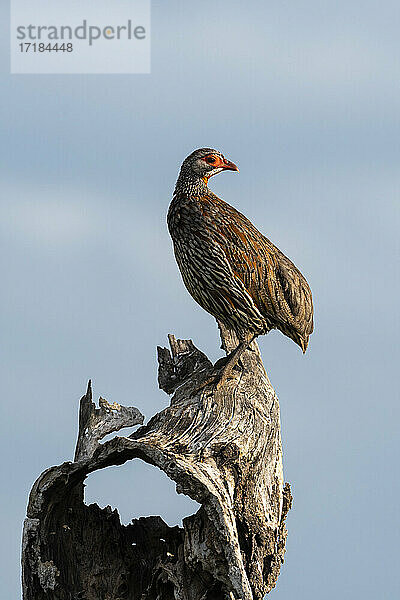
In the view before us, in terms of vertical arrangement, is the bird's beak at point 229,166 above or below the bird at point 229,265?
above

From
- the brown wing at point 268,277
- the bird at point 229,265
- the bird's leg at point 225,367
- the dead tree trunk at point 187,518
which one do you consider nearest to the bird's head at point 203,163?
the bird at point 229,265

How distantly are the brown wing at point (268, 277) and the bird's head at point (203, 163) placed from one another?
1.10 feet

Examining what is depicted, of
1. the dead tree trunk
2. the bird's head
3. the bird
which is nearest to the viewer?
the dead tree trunk

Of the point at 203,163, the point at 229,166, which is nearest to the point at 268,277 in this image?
the point at 229,166

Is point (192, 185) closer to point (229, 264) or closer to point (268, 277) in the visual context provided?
point (229, 264)

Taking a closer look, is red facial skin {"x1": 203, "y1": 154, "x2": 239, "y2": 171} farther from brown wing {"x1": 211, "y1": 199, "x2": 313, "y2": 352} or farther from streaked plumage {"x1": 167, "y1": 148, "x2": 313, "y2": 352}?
brown wing {"x1": 211, "y1": 199, "x2": 313, "y2": 352}

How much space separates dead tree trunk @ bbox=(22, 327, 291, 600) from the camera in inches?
336

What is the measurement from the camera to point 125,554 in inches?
375

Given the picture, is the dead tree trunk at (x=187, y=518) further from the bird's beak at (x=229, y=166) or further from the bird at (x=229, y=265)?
the bird's beak at (x=229, y=166)

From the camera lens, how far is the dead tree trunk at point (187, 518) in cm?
853

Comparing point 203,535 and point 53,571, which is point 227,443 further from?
point 53,571

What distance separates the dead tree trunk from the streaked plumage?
52 centimetres

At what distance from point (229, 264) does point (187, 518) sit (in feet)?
6.93

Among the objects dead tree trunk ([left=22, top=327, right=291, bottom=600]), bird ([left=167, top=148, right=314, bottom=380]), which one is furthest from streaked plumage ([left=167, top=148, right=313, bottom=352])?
dead tree trunk ([left=22, top=327, right=291, bottom=600])
